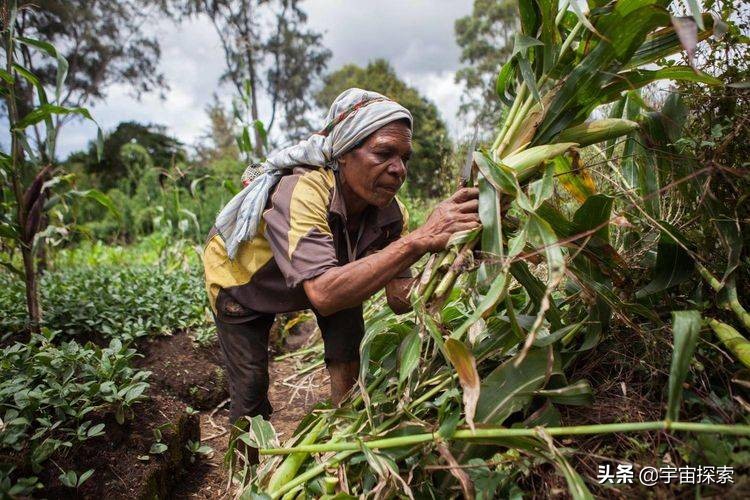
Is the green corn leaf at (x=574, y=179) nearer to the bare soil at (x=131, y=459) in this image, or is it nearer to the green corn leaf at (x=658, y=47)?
the green corn leaf at (x=658, y=47)

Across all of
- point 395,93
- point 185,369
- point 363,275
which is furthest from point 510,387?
point 395,93

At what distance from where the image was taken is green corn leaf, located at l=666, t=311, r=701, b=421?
963 mm

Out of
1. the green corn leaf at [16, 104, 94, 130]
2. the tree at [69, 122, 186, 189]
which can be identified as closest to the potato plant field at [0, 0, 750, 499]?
the green corn leaf at [16, 104, 94, 130]

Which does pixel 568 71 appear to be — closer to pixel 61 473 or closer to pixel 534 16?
pixel 534 16

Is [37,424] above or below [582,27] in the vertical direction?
below

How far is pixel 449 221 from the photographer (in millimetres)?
1425

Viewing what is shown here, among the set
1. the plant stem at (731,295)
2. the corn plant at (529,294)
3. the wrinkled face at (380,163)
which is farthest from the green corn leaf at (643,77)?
the wrinkled face at (380,163)

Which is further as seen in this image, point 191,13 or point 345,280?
point 191,13

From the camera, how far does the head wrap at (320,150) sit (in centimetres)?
178

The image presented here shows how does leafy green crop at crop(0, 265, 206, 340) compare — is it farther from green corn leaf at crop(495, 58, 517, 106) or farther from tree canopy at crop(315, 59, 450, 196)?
tree canopy at crop(315, 59, 450, 196)

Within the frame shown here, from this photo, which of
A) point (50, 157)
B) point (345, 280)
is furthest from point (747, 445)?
point (50, 157)

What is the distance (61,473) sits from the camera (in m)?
1.44

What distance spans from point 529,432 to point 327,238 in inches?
35.1

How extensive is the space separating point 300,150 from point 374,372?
0.94 meters
